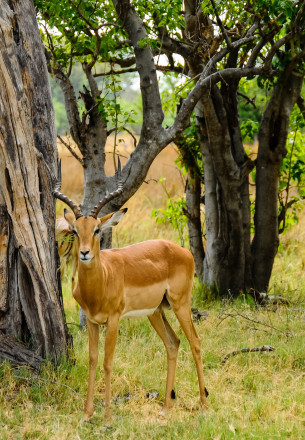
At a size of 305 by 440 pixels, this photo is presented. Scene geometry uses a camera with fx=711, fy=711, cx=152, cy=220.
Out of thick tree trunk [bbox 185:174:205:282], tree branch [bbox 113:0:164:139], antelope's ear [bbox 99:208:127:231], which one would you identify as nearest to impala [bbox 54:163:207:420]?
antelope's ear [bbox 99:208:127:231]

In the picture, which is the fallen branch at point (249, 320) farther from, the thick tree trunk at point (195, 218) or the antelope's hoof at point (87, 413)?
the antelope's hoof at point (87, 413)

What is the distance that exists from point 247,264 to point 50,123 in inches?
152

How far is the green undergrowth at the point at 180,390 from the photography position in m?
4.56

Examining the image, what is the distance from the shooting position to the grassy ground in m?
4.56

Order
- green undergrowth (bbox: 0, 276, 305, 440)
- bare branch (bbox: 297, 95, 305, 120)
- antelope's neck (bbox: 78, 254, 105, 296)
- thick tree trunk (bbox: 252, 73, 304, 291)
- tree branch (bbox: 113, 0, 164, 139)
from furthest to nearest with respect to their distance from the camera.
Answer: bare branch (bbox: 297, 95, 305, 120) → thick tree trunk (bbox: 252, 73, 304, 291) → tree branch (bbox: 113, 0, 164, 139) → antelope's neck (bbox: 78, 254, 105, 296) → green undergrowth (bbox: 0, 276, 305, 440)

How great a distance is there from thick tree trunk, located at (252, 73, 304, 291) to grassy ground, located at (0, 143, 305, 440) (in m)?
0.99

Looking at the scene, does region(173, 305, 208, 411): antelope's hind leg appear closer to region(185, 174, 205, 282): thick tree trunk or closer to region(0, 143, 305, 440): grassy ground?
region(0, 143, 305, 440): grassy ground

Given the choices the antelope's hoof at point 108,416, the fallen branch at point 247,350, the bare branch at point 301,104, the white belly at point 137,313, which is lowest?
the fallen branch at point 247,350

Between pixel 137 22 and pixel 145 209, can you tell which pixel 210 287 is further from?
pixel 145 209

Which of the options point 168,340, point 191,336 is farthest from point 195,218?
point 191,336

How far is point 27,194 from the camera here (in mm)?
5355

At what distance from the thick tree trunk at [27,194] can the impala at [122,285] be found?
0.37 metres

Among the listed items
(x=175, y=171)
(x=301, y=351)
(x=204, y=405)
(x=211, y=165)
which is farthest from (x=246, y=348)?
(x=175, y=171)

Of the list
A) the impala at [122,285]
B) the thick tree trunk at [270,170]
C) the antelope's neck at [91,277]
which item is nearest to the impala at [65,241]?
the impala at [122,285]
